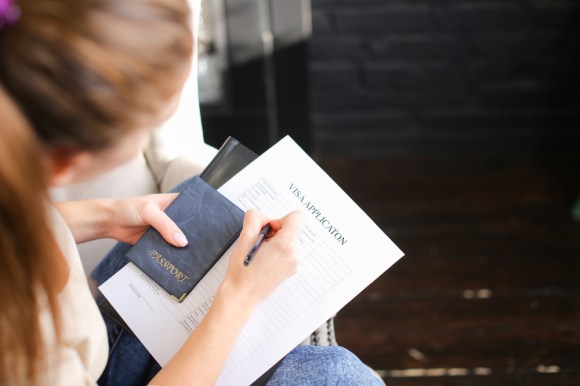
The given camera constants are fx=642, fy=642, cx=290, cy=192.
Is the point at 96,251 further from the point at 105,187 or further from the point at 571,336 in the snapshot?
the point at 571,336

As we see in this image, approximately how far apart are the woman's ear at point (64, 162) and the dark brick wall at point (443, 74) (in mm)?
1239

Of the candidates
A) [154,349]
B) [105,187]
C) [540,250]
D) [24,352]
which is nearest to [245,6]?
[105,187]

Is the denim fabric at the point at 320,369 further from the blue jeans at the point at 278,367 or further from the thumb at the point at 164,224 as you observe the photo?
the thumb at the point at 164,224

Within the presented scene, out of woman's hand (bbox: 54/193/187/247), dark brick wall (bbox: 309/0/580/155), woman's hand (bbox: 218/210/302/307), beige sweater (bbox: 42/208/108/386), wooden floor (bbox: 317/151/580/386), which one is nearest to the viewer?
beige sweater (bbox: 42/208/108/386)

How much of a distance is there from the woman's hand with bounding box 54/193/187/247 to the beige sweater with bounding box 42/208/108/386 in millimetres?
117

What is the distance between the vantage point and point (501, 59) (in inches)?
68.7

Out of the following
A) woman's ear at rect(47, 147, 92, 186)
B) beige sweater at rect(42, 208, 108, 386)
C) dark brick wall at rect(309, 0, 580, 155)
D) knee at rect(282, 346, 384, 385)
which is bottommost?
beige sweater at rect(42, 208, 108, 386)

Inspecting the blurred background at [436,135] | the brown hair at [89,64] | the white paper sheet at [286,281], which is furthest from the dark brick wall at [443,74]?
the brown hair at [89,64]

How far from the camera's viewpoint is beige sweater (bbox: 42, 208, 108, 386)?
0.61 m

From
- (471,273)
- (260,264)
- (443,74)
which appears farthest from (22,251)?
(443,74)

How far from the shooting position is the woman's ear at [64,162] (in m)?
0.53

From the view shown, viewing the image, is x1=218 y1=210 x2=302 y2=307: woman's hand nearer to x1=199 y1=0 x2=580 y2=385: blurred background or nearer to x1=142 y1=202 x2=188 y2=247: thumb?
x1=142 y1=202 x2=188 y2=247: thumb

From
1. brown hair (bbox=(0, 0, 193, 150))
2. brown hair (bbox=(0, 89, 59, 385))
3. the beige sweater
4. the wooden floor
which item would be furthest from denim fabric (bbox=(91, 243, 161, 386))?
the wooden floor

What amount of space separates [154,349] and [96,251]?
Result: 26 cm
